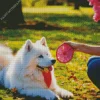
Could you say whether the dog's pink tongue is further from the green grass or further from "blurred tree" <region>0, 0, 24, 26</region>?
"blurred tree" <region>0, 0, 24, 26</region>

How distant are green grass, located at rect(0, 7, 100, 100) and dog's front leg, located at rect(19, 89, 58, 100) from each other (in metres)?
0.23

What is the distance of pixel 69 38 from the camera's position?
31.2 ft

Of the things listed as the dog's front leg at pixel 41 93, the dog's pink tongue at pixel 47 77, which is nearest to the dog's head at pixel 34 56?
the dog's pink tongue at pixel 47 77

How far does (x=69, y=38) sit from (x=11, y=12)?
198cm

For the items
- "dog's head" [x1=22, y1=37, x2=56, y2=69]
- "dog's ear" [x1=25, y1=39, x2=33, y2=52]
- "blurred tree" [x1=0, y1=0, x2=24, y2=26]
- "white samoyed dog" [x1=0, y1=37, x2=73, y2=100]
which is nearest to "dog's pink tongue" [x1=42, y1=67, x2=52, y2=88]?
"white samoyed dog" [x1=0, y1=37, x2=73, y2=100]

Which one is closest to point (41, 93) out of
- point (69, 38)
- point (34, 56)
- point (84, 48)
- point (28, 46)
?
Answer: point (34, 56)

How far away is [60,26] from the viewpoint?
36.9 ft

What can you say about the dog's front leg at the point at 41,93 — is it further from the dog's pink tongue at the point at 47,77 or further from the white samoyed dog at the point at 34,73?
the dog's pink tongue at the point at 47,77

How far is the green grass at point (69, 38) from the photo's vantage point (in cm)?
623

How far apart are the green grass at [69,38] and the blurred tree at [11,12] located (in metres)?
0.45

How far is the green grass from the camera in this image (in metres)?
6.23

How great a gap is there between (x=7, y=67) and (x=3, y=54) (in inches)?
8.4

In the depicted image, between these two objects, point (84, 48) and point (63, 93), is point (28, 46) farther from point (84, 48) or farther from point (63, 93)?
point (84, 48)

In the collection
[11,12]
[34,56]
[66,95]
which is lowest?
[66,95]
